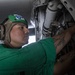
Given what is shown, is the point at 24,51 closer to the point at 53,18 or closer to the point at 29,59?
the point at 29,59

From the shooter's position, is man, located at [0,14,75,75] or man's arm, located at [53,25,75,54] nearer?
man, located at [0,14,75,75]

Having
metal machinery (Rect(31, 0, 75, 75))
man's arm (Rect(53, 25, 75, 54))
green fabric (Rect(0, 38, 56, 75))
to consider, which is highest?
metal machinery (Rect(31, 0, 75, 75))

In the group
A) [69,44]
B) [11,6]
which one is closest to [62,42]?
[69,44]

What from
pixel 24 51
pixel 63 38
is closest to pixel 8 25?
pixel 24 51

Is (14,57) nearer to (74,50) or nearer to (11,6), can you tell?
(74,50)

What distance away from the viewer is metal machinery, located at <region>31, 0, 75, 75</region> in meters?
1.73

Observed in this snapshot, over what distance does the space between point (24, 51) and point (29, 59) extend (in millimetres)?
59

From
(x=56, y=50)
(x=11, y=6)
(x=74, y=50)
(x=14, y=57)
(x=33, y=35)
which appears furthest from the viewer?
(x=33, y=35)

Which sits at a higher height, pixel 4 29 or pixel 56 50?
pixel 4 29

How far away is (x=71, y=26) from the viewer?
1.67 m

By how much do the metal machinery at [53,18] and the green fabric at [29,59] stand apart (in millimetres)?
263

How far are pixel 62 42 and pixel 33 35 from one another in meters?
0.96

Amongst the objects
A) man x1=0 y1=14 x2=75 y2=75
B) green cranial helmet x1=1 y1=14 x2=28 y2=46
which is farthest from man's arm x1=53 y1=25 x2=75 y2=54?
green cranial helmet x1=1 y1=14 x2=28 y2=46

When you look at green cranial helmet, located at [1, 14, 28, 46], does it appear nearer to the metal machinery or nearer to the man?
the man
